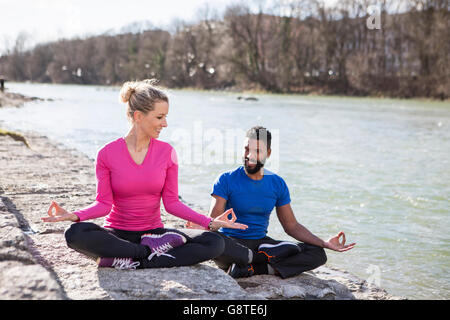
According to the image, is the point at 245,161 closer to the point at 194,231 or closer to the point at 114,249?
the point at 194,231

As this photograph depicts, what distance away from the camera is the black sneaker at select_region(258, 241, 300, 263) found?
348 cm

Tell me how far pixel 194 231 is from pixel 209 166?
684cm

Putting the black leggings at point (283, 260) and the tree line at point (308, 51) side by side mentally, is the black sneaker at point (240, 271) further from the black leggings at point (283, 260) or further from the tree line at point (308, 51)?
the tree line at point (308, 51)

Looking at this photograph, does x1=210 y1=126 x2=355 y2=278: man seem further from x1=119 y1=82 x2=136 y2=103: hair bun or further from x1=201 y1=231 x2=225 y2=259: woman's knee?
x1=119 y1=82 x2=136 y2=103: hair bun

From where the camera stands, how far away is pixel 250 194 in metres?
3.51

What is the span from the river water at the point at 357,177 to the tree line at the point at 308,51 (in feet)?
75.9

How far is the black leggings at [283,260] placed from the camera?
11.0 ft

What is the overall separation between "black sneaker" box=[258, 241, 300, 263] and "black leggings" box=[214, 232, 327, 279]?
0.09ft

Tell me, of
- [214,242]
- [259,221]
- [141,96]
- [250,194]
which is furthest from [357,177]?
[141,96]

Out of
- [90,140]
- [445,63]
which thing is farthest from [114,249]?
[445,63]

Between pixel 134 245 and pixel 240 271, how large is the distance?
0.72 meters

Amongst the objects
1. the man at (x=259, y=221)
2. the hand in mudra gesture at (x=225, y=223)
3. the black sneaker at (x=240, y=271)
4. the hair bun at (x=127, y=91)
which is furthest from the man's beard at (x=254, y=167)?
the hair bun at (x=127, y=91)

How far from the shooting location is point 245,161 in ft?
11.3

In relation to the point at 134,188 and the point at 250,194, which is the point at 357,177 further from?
the point at 134,188
